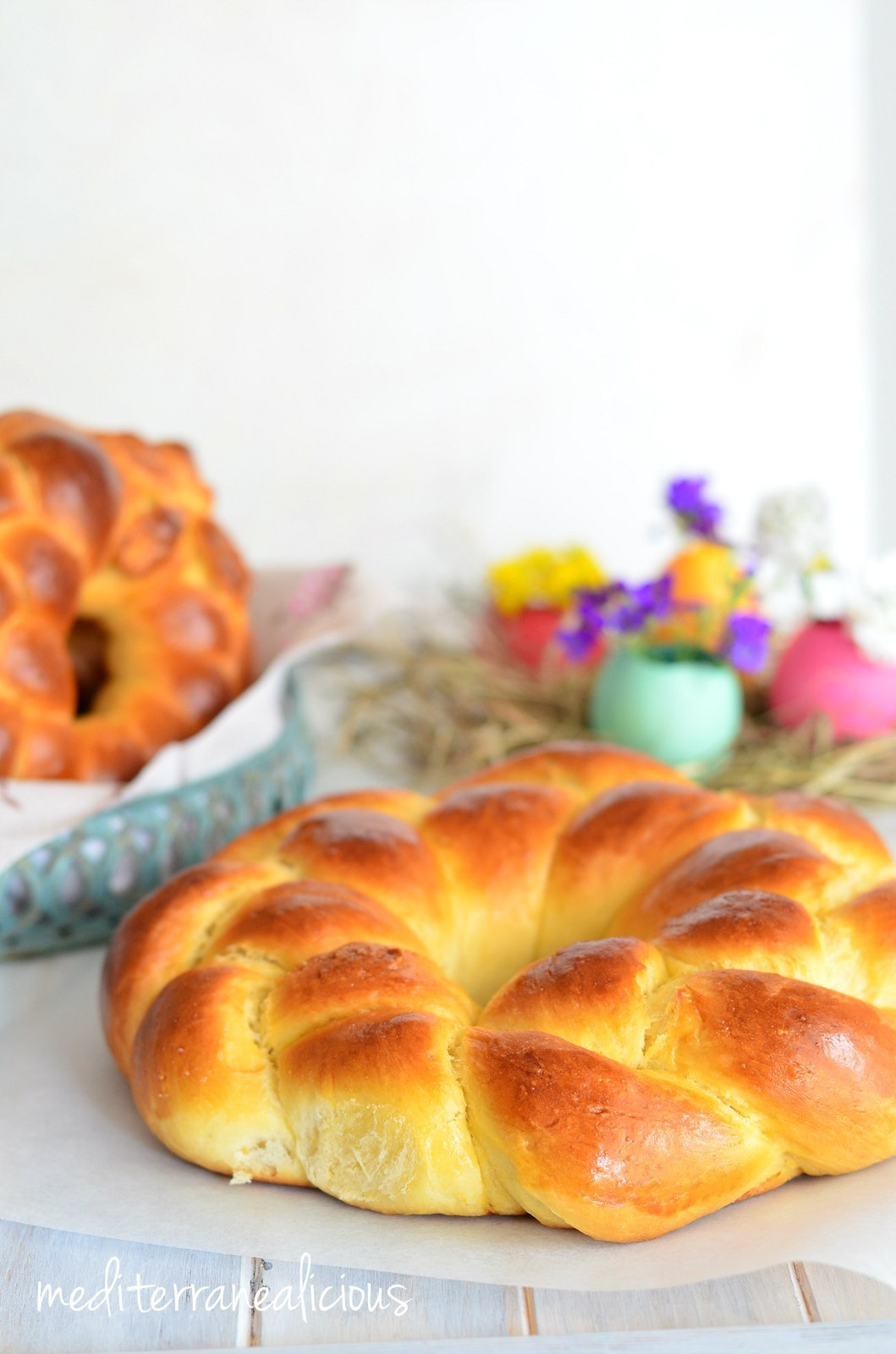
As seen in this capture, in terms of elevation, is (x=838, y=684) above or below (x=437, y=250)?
below

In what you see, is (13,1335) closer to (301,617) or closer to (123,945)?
(123,945)

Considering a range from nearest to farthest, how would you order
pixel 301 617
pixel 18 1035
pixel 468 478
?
1. pixel 18 1035
2. pixel 301 617
3. pixel 468 478

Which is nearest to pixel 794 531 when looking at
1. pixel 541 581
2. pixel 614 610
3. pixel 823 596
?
pixel 823 596

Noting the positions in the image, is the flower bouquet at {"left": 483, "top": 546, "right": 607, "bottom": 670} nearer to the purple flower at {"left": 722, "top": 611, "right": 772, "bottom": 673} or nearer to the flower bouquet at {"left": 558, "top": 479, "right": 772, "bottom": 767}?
the flower bouquet at {"left": 558, "top": 479, "right": 772, "bottom": 767}

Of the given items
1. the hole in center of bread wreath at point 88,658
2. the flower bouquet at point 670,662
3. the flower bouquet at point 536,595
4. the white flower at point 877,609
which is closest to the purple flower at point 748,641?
the flower bouquet at point 670,662

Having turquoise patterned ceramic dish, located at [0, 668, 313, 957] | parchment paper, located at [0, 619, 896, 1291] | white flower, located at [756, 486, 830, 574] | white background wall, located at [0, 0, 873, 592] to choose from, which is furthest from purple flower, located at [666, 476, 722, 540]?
white background wall, located at [0, 0, 873, 592]

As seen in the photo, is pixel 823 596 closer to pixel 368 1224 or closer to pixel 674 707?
pixel 674 707

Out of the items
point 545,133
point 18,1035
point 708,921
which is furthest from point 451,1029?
point 545,133
